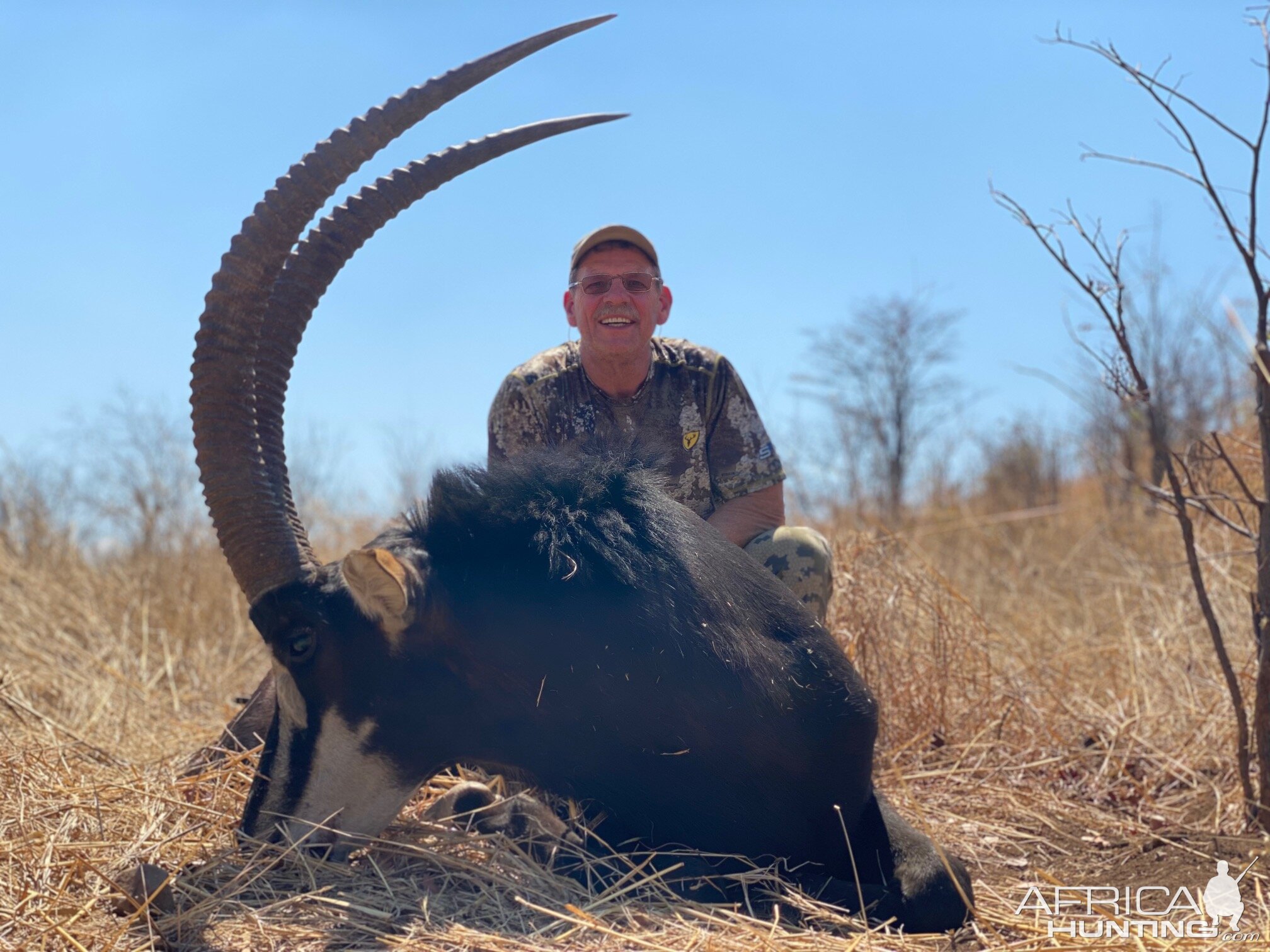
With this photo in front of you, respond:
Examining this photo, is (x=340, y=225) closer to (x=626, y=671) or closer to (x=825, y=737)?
(x=626, y=671)

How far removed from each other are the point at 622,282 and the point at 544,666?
2.10m

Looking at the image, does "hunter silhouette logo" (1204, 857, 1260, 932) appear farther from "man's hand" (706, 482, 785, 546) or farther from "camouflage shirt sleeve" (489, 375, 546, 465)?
"camouflage shirt sleeve" (489, 375, 546, 465)

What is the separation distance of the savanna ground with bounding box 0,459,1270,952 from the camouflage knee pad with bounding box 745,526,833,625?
856mm

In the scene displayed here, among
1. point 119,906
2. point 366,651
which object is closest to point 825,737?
point 366,651

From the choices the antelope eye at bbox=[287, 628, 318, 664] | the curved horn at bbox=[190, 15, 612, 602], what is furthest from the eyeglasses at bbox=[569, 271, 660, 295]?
the antelope eye at bbox=[287, 628, 318, 664]

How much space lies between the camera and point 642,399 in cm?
494

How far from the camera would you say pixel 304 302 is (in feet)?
11.3

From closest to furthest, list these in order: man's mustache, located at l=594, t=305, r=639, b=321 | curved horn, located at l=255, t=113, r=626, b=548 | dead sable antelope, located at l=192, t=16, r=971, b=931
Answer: dead sable antelope, located at l=192, t=16, r=971, b=931, curved horn, located at l=255, t=113, r=626, b=548, man's mustache, located at l=594, t=305, r=639, b=321

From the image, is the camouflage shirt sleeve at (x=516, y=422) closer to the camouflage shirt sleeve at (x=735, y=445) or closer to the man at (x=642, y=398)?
the man at (x=642, y=398)

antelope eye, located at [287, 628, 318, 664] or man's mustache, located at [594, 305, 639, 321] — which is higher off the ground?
man's mustache, located at [594, 305, 639, 321]

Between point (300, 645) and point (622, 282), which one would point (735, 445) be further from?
point (300, 645)

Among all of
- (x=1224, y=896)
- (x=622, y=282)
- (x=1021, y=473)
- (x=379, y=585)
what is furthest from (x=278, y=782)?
(x=1021, y=473)

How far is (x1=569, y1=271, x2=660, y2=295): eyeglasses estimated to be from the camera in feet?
15.5

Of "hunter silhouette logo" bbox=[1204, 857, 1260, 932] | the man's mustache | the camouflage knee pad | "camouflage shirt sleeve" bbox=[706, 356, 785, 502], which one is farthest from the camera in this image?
"camouflage shirt sleeve" bbox=[706, 356, 785, 502]
